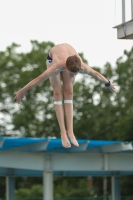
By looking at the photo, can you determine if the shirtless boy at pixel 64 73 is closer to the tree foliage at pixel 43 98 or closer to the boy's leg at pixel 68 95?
the boy's leg at pixel 68 95

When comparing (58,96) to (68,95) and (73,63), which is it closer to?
(68,95)

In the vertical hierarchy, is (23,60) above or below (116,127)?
above

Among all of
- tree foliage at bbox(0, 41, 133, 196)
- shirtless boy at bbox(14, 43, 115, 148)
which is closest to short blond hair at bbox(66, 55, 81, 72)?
shirtless boy at bbox(14, 43, 115, 148)

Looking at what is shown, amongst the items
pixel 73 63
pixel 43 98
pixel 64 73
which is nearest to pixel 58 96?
pixel 64 73

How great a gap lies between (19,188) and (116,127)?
40.6ft

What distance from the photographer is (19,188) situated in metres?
59.2

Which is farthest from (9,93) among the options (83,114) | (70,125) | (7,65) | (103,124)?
(70,125)

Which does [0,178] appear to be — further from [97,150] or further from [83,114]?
[97,150]

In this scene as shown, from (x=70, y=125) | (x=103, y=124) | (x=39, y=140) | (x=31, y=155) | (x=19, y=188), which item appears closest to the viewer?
(x=70, y=125)

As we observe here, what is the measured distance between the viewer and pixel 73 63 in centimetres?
1492

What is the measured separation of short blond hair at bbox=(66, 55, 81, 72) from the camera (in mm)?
14906

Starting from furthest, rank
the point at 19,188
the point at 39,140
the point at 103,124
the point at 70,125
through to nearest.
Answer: the point at 19,188, the point at 103,124, the point at 39,140, the point at 70,125

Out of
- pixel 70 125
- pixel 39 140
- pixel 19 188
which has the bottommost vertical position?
pixel 19 188

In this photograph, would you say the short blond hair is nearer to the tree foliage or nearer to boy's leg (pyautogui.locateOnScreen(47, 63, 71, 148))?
boy's leg (pyautogui.locateOnScreen(47, 63, 71, 148))
